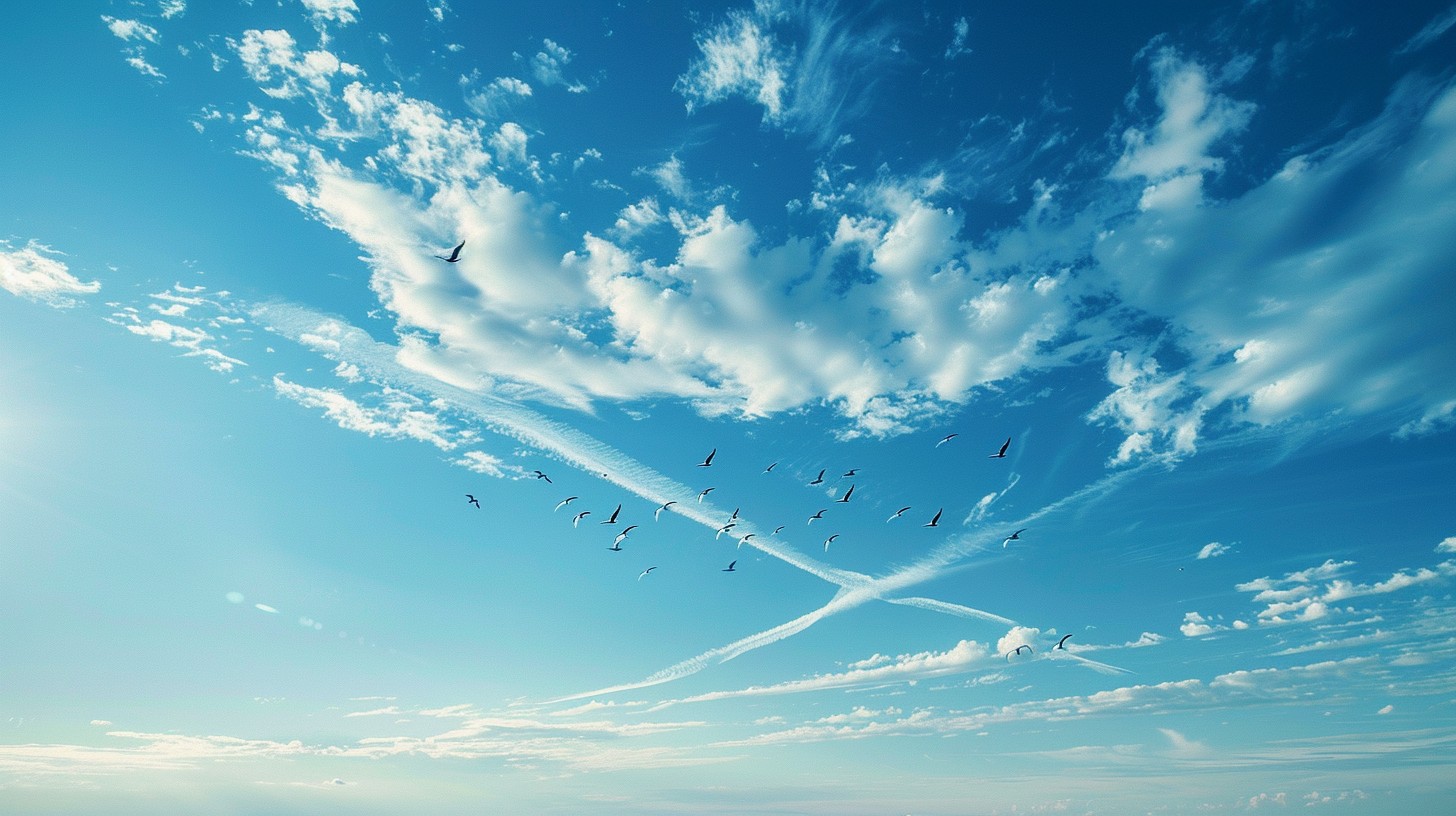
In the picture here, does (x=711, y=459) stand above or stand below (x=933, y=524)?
above

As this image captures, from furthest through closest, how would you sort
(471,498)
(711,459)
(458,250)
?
(471,498), (711,459), (458,250)

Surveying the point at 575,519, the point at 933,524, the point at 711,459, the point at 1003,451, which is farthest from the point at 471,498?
the point at 1003,451

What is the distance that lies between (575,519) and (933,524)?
3687cm

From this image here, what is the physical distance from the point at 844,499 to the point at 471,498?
41.4m

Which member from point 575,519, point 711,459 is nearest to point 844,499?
point 711,459

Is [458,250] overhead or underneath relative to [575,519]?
overhead

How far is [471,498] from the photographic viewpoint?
→ 66.1m

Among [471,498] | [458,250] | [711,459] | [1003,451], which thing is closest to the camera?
[458,250]

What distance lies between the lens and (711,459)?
5944 centimetres

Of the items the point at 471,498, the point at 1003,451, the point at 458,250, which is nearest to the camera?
the point at 458,250

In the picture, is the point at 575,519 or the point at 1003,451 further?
the point at 575,519

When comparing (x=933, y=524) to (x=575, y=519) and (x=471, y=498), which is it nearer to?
(x=575, y=519)

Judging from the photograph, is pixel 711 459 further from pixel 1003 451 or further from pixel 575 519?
pixel 1003 451

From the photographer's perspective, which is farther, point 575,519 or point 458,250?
point 575,519
